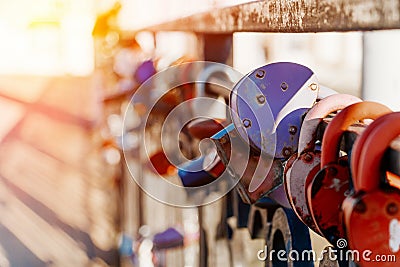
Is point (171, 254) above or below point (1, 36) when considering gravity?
below

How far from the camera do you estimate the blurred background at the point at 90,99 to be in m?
1.96

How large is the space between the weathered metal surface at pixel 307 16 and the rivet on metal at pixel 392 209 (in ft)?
0.35

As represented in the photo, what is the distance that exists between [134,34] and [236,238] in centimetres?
116

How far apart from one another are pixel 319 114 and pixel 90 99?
5.25 metres

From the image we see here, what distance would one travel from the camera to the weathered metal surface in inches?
17.4

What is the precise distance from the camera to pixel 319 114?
0.53 m

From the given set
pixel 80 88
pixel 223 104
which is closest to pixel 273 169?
pixel 223 104

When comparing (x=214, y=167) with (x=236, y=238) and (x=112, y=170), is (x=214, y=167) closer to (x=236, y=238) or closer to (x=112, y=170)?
(x=236, y=238)

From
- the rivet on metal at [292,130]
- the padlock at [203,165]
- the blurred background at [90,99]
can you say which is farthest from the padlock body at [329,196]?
the blurred background at [90,99]

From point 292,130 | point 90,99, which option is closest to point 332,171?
point 292,130

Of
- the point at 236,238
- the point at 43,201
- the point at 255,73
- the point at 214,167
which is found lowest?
the point at 43,201

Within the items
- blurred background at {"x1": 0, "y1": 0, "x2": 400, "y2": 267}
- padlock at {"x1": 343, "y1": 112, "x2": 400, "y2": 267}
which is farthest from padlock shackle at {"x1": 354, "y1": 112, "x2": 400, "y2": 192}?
blurred background at {"x1": 0, "y1": 0, "x2": 400, "y2": 267}

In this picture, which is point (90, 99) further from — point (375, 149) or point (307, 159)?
point (375, 149)

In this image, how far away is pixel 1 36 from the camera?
5.73 m
